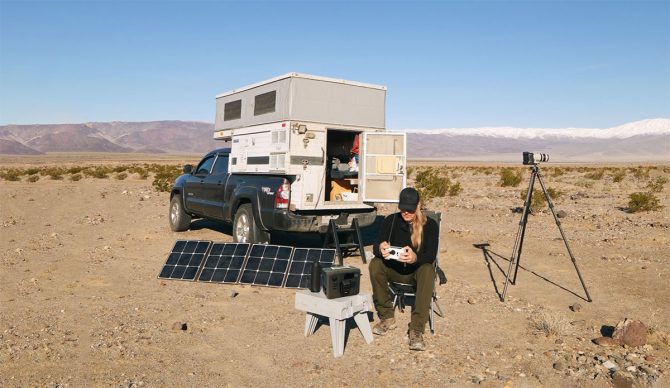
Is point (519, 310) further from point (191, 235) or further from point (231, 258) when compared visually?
point (191, 235)

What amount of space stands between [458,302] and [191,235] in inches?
274

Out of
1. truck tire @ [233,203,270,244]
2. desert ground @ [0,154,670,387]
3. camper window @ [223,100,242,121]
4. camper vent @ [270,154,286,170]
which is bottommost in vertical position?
desert ground @ [0,154,670,387]

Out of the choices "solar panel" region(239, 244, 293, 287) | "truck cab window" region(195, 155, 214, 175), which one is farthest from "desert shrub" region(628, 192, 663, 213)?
"solar panel" region(239, 244, 293, 287)

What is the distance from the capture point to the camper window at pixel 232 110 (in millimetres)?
10797

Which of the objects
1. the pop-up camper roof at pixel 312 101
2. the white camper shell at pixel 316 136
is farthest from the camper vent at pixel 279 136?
the pop-up camper roof at pixel 312 101

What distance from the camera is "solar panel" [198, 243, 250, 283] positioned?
796 centimetres

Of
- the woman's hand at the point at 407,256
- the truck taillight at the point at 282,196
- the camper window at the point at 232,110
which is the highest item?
the camper window at the point at 232,110

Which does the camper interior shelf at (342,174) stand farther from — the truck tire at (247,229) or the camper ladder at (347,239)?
the truck tire at (247,229)

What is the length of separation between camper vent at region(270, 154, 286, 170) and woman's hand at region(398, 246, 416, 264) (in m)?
4.08

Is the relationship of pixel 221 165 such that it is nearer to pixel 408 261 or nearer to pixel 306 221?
pixel 306 221

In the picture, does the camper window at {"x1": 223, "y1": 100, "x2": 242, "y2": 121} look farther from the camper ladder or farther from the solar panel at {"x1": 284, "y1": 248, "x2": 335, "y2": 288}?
the solar panel at {"x1": 284, "y1": 248, "x2": 335, "y2": 288}

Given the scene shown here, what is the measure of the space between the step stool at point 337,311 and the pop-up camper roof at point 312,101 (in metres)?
4.26

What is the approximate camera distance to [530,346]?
555 centimetres

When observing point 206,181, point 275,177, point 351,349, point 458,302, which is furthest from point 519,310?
point 206,181
